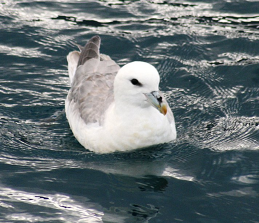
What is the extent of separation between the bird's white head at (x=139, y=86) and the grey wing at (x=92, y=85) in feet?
2.23

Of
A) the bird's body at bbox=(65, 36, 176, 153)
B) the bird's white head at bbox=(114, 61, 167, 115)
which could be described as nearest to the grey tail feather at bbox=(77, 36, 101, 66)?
the bird's body at bbox=(65, 36, 176, 153)

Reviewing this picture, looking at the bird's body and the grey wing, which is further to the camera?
the grey wing

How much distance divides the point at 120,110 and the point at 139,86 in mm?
566

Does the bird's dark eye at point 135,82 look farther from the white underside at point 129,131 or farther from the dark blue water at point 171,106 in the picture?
the dark blue water at point 171,106

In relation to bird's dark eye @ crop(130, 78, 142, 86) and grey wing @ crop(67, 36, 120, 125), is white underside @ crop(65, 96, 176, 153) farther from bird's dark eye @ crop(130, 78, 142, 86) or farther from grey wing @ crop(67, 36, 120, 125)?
bird's dark eye @ crop(130, 78, 142, 86)

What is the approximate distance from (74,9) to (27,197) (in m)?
6.13

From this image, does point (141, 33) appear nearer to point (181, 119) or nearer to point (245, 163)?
point (181, 119)

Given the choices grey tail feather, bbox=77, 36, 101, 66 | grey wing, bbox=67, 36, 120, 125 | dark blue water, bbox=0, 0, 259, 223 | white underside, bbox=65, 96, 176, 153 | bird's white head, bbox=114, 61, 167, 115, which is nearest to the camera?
dark blue water, bbox=0, 0, 259, 223

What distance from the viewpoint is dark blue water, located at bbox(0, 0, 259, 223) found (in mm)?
6547

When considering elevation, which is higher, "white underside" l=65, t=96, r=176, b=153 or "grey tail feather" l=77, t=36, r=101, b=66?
"grey tail feather" l=77, t=36, r=101, b=66

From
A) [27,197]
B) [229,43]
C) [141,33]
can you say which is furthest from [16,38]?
[27,197]

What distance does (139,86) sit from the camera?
6.92m

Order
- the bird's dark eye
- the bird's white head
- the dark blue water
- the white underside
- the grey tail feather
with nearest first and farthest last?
the dark blue water, the bird's white head, the bird's dark eye, the white underside, the grey tail feather

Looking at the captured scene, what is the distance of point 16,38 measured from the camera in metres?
11.0
